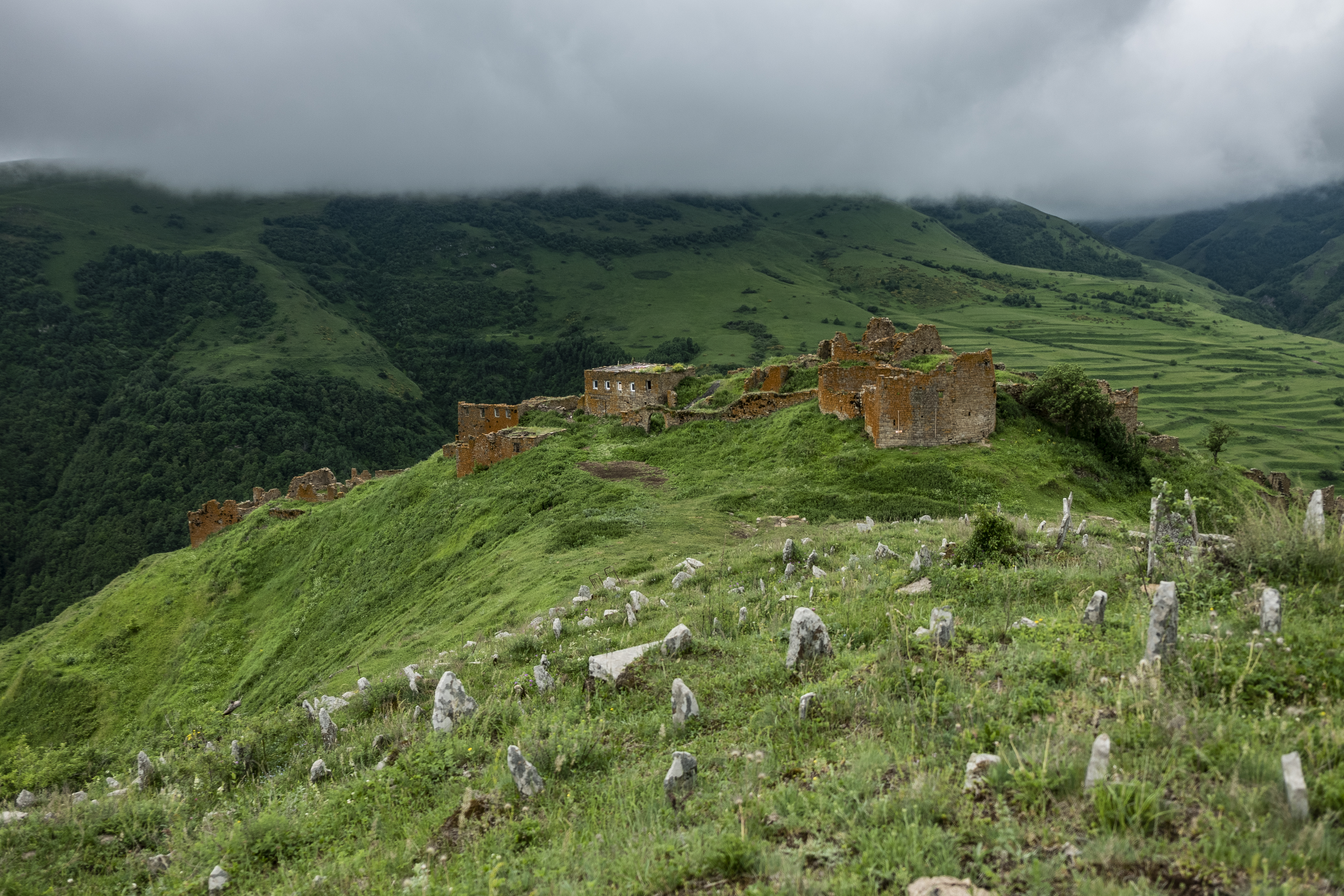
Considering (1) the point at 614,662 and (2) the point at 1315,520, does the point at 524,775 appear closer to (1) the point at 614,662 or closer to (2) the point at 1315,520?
(1) the point at 614,662

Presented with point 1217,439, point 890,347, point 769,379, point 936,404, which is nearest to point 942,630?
point 936,404

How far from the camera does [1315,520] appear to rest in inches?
289

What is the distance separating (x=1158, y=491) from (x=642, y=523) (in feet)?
52.6

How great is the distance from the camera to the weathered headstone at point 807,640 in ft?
26.0

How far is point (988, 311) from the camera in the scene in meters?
172

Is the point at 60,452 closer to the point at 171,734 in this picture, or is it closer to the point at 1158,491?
the point at 171,734

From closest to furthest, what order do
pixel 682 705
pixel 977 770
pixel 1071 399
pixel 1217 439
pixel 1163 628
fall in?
1. pixel 977 770
2. pixel 1163 628
3. pixel 682 705
4. pixel 1071 399
5. pixel 1217 439

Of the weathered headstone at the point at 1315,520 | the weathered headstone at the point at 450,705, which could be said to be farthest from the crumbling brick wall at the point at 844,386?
the weathered headstone at the point at 450,705

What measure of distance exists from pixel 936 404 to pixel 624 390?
79.7 ft

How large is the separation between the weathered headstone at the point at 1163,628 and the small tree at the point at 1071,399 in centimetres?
2607

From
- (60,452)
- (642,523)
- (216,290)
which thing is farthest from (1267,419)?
(216,290)

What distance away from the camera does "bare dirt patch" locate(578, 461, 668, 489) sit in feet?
97.3

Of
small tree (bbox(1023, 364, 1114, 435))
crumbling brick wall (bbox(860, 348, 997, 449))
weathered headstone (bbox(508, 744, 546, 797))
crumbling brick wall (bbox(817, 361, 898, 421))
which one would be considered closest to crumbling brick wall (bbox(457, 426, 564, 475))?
crumbling brick wall (bbox(817, 361, 898, 421))

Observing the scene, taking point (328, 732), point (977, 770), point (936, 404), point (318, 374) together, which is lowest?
point (318, 374)
